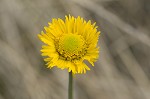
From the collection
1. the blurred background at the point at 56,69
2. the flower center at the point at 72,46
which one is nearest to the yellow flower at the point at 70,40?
the flower center at the point at 72,46

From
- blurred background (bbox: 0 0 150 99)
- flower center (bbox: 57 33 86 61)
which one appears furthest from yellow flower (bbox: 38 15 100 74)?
blurred background (bbox: 0 0 150 99)

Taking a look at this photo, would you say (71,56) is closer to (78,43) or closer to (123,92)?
(78,43)

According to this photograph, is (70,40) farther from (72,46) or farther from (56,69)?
(56,69)

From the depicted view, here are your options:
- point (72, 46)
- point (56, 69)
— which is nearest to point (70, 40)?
point (72, 46)

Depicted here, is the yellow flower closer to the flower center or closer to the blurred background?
the flower center

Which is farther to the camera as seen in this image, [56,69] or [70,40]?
[56,69]

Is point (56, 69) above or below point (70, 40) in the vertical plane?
above

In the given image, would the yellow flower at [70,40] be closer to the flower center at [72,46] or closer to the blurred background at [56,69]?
the flower center at [72,46]

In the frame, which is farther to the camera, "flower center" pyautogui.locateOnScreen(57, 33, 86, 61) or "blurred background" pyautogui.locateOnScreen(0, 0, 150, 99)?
"blurred background" pyautogui.locateOnScreen(0, 0, 150, 99)
